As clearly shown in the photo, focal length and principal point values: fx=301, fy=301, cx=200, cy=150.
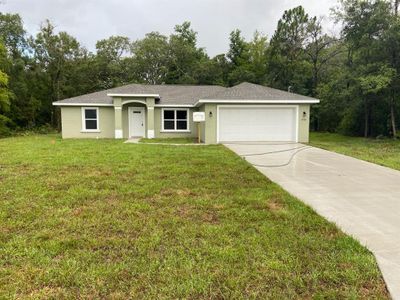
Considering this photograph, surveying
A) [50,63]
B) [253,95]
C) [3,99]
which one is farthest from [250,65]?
[3,99]

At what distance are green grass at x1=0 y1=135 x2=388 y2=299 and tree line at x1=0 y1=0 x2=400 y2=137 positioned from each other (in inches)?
564

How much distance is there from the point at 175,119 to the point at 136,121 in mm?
2522

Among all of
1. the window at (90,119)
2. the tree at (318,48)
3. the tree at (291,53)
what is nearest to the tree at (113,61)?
the window at (90,119)

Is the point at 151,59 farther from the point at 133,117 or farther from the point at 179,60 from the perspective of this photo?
the point at 133,117

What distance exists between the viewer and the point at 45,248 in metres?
3.47

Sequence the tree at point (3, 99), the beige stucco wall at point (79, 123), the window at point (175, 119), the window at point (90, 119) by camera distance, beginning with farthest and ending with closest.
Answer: the tree at point (3, 99), the window at point (175, 119), the window at point (90, 119), the beige stucco wall at point (79, 123)

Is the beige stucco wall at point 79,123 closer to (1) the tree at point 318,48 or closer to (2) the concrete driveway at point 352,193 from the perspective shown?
(2) the concrete driveway at point 352,193

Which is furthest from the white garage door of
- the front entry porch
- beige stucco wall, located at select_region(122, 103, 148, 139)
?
beige stucco wall, located at select_region(122, 103, 148, 139)

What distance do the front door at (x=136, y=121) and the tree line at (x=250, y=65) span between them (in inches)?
430

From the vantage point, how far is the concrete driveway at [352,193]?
362 cm

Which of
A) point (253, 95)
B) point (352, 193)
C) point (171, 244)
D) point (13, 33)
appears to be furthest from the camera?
point (13, 33)

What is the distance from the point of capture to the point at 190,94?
21047 millimetres

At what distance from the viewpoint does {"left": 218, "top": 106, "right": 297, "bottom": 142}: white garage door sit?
51.5ft

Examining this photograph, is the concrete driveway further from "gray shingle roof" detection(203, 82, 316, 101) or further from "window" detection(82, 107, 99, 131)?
"window" detection(82, 107, 99, 131)
